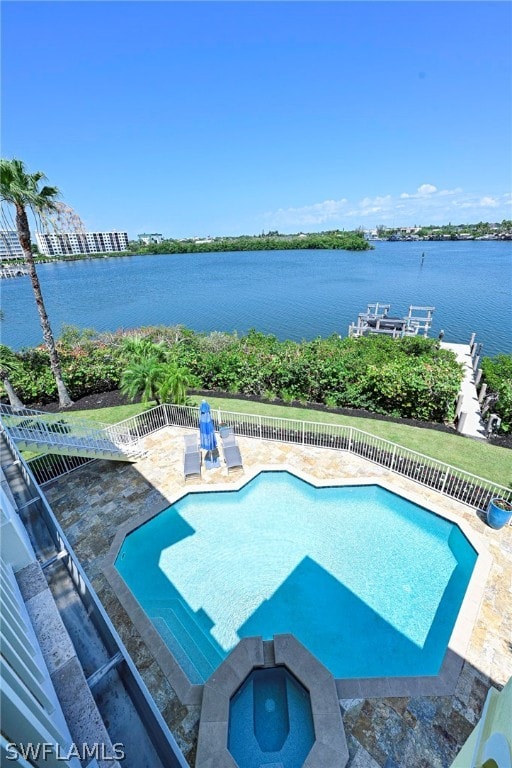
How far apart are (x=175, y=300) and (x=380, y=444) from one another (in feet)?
137

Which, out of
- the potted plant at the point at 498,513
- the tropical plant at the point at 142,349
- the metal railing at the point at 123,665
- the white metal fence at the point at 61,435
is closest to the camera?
the metal railing at the point at 123,665

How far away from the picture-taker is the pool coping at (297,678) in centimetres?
447

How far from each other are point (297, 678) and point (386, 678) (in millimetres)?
1449

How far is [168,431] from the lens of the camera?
1256 cm

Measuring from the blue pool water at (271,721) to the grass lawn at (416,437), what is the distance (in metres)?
7.67

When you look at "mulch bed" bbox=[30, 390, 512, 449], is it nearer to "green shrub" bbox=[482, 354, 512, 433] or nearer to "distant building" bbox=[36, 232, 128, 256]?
"green shrub" bbox=[482, 354, 512, 433]

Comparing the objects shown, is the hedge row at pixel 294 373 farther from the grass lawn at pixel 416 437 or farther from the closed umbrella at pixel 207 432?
the closed umbrella at pixel 207 432

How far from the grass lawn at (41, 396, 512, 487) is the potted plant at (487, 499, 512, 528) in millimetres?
1710

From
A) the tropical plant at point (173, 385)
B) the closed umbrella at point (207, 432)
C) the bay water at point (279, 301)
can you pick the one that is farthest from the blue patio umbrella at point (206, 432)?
the bay water at point (279, 301)

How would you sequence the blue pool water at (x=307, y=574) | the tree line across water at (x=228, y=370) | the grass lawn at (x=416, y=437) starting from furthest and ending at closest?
the tree line across water at (x=228, y=370) < the grass lawn at (x=416, y=437) < the blue pool water at (x=307, y=574)

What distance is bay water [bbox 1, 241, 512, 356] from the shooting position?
33.0m

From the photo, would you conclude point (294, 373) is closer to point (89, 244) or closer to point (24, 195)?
point (24, 195)
